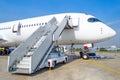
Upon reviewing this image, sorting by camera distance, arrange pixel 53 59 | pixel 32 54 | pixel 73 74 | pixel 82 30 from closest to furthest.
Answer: pixel 73 74 → pixel 32 54 → pixel 53 59 → pixel 82 30

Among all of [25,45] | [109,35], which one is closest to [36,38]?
[25,45]

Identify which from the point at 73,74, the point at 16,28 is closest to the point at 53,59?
the point at 73,74

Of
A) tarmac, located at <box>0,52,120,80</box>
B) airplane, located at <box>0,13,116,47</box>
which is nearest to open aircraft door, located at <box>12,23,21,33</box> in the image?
airplane, located at <box>0,13,116,47</box>

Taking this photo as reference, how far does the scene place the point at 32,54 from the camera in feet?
32.4

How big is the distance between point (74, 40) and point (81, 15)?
2778mm

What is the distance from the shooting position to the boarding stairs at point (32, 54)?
999 cm

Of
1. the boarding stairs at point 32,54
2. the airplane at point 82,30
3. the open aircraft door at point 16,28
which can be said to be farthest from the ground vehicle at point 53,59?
the open aircraft door at point 16,28

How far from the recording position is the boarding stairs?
9995 mm

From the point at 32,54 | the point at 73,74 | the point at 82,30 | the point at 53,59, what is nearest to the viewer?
the point at 73,74

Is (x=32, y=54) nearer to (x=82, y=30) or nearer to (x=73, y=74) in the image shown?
(x=73, y=74)

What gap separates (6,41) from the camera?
22406 millimetres

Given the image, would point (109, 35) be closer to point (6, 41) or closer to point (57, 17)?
point (57, 17)

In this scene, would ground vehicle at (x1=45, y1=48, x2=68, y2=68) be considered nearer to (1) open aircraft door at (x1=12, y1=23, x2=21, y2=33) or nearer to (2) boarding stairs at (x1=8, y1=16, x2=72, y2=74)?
(2) boarding stairs at (x1=8, y1=16, x2=72, y2=74)

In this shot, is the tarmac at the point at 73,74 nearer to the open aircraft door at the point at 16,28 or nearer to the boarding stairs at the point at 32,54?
the boarding stairs at the point at 32,54
